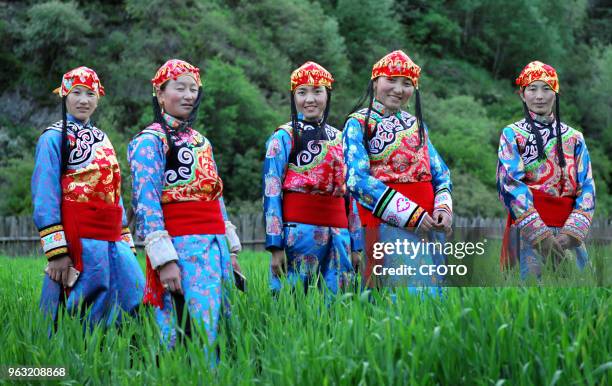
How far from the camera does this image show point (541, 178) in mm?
4477

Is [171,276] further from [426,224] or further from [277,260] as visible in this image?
[426,224]

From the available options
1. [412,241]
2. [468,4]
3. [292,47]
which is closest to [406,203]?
[412,241]

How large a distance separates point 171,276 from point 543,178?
6.73ft

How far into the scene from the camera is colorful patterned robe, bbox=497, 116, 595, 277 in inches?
171

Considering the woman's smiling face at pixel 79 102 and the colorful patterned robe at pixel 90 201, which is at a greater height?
the woman's smiling face at pixel 79 102

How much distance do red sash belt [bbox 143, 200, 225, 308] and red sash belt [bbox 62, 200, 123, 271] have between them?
→ 0.56m

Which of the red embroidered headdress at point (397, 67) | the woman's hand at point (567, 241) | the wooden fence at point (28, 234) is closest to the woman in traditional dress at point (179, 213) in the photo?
the red embroidered headdress at point (397, 67)

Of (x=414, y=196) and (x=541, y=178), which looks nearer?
(x=414, y=196)

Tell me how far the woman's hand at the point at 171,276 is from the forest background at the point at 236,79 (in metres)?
11.5

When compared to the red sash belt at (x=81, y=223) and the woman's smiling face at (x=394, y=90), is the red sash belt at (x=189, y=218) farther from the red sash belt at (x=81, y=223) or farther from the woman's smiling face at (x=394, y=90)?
the woman's smiling face at (x=394, y=90)

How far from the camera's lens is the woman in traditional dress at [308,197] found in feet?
14.1

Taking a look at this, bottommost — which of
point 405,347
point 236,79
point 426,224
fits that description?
point 405,347

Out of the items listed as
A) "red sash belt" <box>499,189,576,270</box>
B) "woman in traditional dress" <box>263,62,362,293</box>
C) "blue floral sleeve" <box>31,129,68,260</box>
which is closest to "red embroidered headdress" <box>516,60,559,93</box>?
"red sash belt" <box>499,189,576,270</box>

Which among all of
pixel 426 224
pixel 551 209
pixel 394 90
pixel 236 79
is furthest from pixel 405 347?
pixel 236 79
